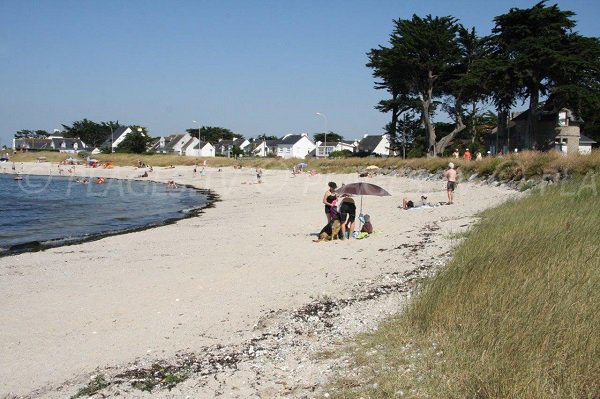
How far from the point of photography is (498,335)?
453 cm

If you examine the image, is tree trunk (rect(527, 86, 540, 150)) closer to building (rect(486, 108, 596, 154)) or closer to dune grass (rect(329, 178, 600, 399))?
building (rect(486, 108, 596, 154))

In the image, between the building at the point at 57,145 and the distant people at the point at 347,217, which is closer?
the distant people at the point at 347,217

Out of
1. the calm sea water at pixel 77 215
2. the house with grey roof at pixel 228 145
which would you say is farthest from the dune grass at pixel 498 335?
the house with grey roof at pixel 228 145

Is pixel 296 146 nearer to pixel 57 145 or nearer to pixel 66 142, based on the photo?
pixel 66 142

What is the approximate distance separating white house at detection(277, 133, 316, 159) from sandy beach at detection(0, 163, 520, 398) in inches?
3645

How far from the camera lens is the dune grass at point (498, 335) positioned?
3949mm

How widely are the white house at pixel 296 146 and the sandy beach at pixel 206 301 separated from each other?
92590 mm

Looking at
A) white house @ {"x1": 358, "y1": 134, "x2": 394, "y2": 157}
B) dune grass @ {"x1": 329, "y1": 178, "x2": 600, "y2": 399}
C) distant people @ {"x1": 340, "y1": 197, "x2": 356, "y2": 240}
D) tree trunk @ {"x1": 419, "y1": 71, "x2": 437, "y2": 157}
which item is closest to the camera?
dune grass @ {"x1": 329, "y1": 178, "x2": 600, "y2": 399}

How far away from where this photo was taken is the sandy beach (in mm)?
5359

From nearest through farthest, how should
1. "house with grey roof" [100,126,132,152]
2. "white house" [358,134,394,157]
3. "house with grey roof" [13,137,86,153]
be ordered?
"white house" [358,134,394,157]
"house with grey roof" [100,126,132,152]
"house with grey roof" [13,137,86,153]

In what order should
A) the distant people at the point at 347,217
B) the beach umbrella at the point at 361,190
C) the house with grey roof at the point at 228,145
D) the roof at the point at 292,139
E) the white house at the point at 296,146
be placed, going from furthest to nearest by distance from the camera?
the house with grey roof at the point at 228,145 → the roof at the point at 292,139 → the white house at the point at 296,146 → the beach umbrella at the point at 361,190 → the distant people at the point at 347,217

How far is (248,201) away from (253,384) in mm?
24787

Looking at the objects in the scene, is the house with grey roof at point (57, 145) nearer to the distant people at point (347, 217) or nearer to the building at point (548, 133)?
the building at point (548, 133)

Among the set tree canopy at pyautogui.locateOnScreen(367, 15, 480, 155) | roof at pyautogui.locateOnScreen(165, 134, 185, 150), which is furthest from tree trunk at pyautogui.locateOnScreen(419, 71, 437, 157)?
roof at pyautogui.locateOnScreen(165, 134, 185, 150)
